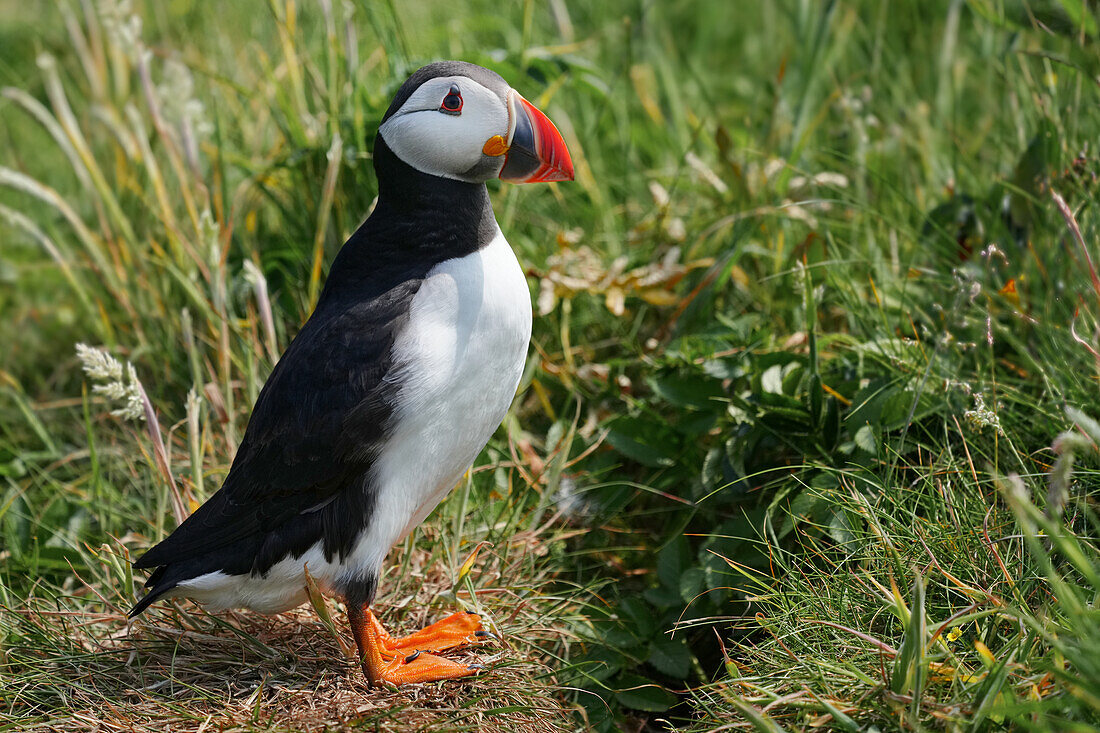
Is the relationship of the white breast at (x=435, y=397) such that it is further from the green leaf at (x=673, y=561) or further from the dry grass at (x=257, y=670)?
the green leaf at (x=673, y=561)

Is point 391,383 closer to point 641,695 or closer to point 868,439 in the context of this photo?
point 641,695

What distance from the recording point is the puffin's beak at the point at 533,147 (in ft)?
7.93

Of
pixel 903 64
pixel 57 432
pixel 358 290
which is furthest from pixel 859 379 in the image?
pixel 57 432

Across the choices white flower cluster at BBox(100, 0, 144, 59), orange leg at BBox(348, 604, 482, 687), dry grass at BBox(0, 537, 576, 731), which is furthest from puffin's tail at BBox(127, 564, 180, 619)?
white flower cluster at BBox(100, 0, 144, 59)

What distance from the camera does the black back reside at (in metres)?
2.46

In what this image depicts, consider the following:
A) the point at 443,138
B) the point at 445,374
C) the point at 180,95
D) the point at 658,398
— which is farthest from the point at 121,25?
the point at 658,398

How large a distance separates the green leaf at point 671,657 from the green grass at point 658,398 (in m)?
0.02

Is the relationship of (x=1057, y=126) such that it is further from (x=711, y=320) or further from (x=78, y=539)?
(x=78, y=539)

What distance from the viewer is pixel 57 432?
12.9 feet

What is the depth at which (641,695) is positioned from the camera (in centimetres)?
282

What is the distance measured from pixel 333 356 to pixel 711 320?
5.97 feet

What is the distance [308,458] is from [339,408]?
160 mm

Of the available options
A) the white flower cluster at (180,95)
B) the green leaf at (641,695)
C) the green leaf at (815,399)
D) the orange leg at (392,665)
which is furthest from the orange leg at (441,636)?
the white flower cluster at (180,95)

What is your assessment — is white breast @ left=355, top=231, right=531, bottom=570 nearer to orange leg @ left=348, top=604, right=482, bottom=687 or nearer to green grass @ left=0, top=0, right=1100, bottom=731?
orange leg @ left=348, top=604, right=482, bottom=687
